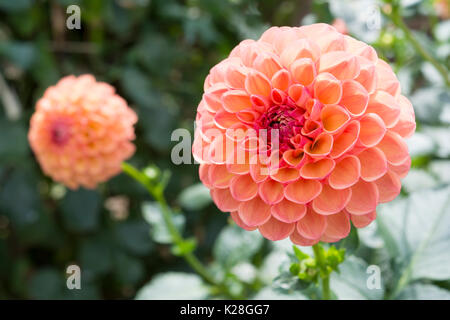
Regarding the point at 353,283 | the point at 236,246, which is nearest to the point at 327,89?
the point at 353,283

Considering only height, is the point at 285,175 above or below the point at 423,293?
above

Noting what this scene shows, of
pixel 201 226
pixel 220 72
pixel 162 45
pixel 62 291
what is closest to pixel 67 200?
pixel 62 291

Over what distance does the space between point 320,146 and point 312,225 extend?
91 mm

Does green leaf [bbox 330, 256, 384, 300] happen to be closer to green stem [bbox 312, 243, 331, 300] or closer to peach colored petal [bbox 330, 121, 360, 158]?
green stem [bbox 312, 243, 331, 300]

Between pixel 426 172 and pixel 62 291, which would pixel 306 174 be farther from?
pixel 62 291

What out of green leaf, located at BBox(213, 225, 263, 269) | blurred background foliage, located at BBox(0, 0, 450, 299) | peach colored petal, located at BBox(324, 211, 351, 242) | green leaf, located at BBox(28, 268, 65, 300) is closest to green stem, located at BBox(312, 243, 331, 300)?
peach colored petal, located at BBox(324, 211, 351, 242)

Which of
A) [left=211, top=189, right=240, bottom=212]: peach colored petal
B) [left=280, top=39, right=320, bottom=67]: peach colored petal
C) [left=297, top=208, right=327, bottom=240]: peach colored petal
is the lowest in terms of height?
[left=297, top=208, right=327, bottom=240]: peach colored petal

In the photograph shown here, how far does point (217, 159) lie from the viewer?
51 centimetres

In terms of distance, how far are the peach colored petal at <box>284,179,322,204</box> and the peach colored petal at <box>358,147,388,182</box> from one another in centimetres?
5

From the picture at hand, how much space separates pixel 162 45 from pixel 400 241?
1.04m

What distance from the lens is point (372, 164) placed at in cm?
49

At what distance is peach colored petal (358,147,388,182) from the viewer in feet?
1.58

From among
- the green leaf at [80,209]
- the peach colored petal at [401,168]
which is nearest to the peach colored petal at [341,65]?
the peach colored petal at [401,168]

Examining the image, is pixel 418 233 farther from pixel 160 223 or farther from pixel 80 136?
pixel 80 136
